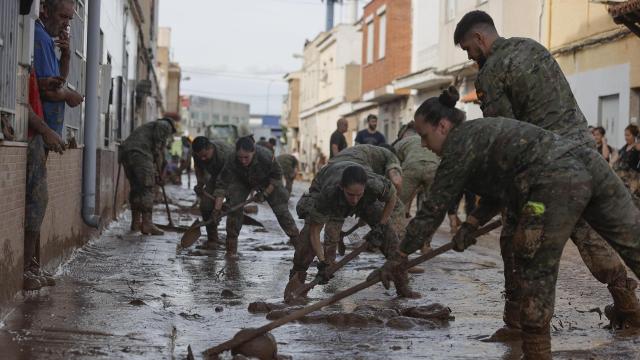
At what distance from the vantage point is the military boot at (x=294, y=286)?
7305 millimetres

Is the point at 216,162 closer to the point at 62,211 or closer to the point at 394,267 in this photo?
the point at 62,211

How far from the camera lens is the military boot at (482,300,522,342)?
234 inches

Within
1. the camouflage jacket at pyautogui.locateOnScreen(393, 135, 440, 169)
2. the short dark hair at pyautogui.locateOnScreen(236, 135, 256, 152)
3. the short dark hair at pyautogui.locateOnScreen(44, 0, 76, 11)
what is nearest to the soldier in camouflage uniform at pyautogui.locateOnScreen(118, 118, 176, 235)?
the short dark hair at pyautogui.locateOnScreen(236, 135, 256, 152)

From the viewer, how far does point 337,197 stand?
7.42m

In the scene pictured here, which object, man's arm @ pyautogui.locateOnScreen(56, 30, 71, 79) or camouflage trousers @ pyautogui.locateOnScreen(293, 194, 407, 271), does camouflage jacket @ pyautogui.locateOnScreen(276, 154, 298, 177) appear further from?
man's arm @ pyautogui.locateOnScreen(56, 30, 71, 79)

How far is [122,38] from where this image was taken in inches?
678

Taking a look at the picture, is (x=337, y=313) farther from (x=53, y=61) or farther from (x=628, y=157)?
(x=628, y=157)

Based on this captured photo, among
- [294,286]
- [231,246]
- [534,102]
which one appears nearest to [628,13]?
[231,246]

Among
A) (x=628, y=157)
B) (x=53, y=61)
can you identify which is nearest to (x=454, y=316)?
(x=53, y=61)

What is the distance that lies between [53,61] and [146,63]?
2212 cm

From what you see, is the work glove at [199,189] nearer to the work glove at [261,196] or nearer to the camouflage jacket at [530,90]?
the work glove at [261,196]

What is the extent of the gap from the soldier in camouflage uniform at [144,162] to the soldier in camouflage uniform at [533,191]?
843 cm

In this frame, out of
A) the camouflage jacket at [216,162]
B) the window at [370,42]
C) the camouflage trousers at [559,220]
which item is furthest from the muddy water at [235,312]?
the window at [370,42]

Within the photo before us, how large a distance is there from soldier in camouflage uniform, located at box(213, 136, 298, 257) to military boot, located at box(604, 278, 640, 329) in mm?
5114
